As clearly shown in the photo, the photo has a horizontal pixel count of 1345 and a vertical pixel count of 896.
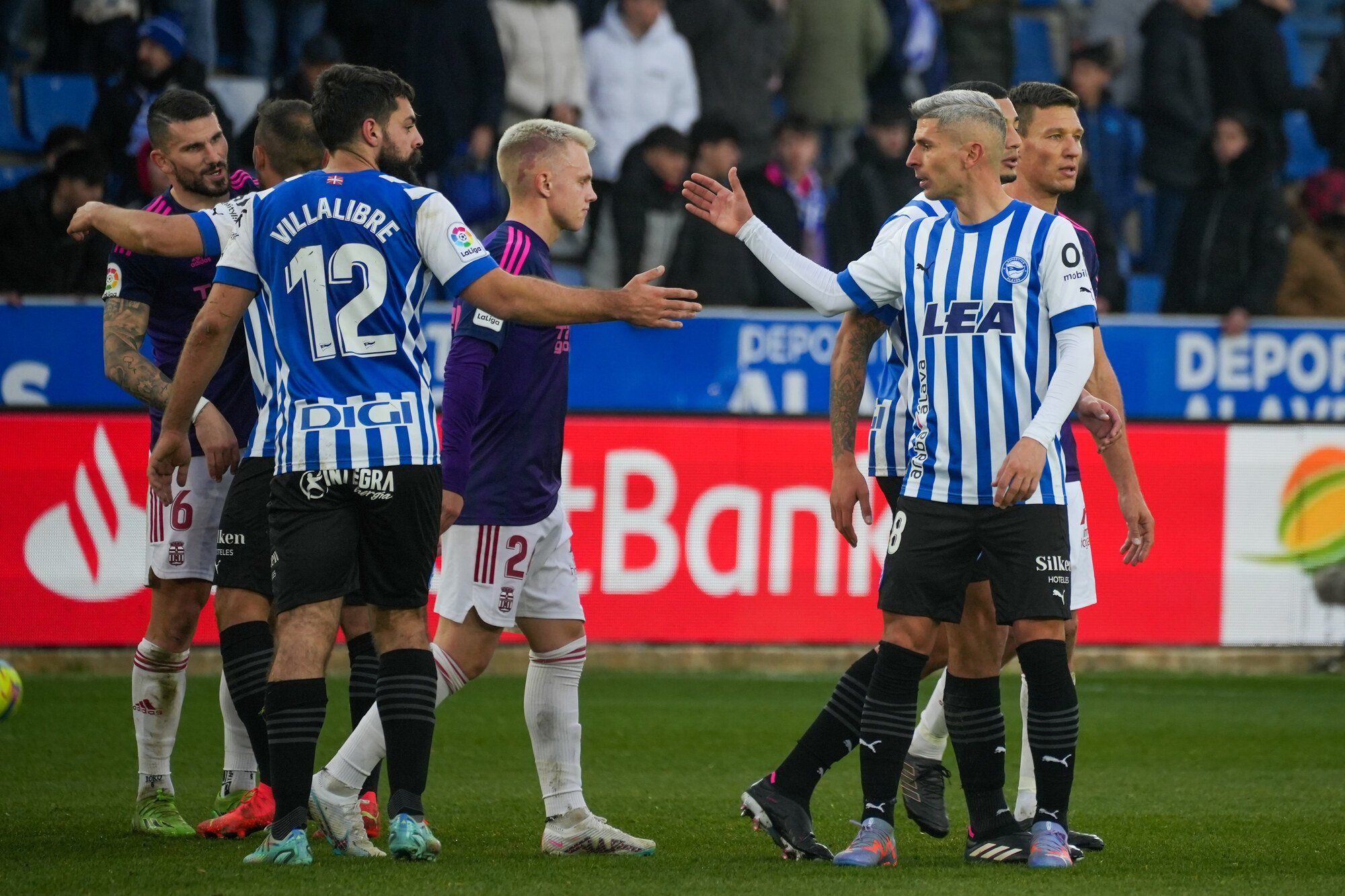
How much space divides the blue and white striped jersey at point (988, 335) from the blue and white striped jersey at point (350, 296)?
1.23 metres

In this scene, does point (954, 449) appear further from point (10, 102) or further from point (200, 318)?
point (10, 102)

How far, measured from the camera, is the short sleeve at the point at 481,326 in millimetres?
5352

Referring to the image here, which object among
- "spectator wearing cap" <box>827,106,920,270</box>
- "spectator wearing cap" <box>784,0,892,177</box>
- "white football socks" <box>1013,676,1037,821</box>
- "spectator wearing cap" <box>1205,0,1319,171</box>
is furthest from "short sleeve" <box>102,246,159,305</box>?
"spectator wearing cap" <box>1205,0,1319,171</box>

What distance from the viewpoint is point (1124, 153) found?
48.1 ft

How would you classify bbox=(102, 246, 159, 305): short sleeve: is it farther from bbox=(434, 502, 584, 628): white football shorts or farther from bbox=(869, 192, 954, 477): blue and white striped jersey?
bbox=(869, 192, 954, 477): blue and white striped jersey

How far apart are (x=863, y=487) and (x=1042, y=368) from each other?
24.7 inches

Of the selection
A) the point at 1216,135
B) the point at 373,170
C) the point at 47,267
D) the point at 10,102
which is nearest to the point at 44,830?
the point at 373,170

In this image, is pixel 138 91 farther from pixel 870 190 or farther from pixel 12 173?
pixel 870 190

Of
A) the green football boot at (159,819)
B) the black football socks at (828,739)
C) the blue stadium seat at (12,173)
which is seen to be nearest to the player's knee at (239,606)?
the green football boot at (159,819)

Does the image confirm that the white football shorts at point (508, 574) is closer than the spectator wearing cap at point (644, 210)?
Yes

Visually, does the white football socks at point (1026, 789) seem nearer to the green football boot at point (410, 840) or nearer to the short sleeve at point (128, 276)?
the green football boot at point (410, 840)

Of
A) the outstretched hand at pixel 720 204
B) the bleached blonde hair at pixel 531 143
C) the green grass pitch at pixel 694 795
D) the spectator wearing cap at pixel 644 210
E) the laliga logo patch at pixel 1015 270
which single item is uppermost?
the spectator wearing cap at pixel 644 210

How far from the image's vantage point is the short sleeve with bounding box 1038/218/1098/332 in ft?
16.8

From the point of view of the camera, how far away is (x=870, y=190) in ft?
41.5
